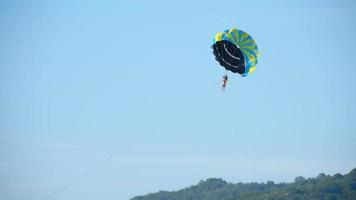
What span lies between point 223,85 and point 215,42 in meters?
3.62

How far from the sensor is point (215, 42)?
79.2 meters

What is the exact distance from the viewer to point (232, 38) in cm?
7894

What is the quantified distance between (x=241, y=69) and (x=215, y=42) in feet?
9.74

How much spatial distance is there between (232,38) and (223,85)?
3860 mm

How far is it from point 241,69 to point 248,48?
182 centimetres

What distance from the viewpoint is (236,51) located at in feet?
261

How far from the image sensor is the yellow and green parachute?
3103 inches

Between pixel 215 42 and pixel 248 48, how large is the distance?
8.76ft

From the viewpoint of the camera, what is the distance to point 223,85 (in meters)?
78.2

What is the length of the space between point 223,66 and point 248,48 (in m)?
2.53

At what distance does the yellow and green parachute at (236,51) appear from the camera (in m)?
78.8

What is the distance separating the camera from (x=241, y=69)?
260ft
